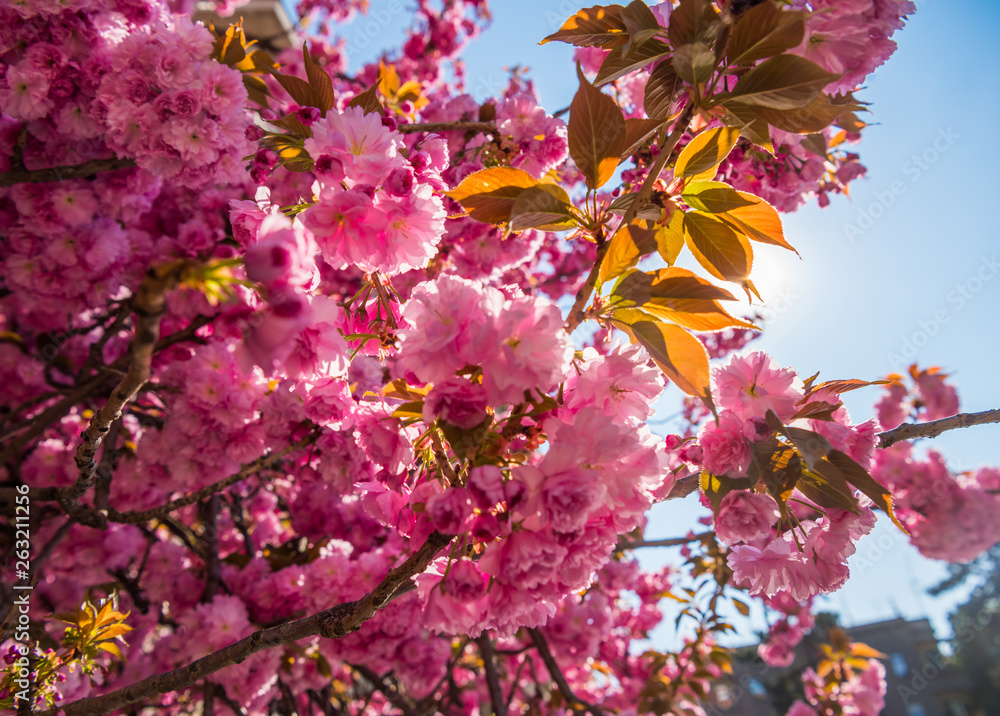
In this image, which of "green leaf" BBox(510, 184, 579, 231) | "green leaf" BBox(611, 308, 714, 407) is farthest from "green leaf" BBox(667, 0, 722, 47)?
"green leaf" BBox(611, 308, 714, 407)

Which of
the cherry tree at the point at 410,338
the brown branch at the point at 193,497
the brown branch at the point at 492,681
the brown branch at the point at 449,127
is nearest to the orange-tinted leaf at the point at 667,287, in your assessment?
the cherry tree at the point at 410,338

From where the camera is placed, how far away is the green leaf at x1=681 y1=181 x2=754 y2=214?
97cm

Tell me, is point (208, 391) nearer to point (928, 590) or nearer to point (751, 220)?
point (751, 220)

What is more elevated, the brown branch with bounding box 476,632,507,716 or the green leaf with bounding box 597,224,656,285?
the green leaf with bounding box 597,224,656,285

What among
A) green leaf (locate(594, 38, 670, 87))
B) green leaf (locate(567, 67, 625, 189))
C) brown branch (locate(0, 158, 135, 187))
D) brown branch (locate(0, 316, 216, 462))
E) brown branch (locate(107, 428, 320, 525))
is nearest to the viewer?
green leaf (locate(567, 67, 625, 189))

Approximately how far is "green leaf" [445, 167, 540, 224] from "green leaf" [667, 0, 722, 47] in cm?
36

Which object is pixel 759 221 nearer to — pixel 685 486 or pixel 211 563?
pixel 685 486

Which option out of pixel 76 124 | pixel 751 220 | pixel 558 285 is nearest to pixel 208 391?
pixel 76 124

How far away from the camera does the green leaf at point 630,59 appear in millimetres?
1052

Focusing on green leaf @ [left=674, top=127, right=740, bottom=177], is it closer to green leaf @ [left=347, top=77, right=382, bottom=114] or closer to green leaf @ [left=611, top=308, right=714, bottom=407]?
green leaf @ [left=611, top=308, right=714, bottom=407]

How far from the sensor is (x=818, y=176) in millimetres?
2166

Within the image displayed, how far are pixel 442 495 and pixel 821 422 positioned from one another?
2.31 ft

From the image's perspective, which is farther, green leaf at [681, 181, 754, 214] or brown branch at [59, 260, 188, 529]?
green leaf at [681, 181, 754, 214]

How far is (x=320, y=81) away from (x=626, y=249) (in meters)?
0.81
